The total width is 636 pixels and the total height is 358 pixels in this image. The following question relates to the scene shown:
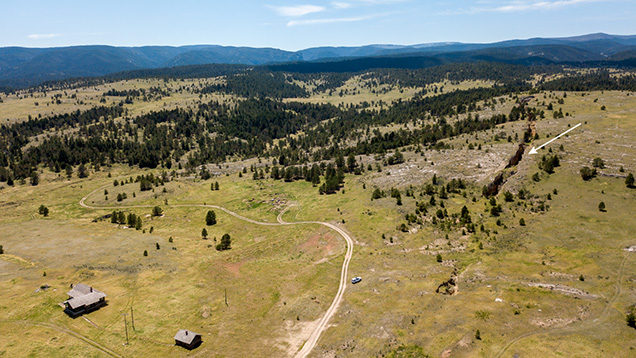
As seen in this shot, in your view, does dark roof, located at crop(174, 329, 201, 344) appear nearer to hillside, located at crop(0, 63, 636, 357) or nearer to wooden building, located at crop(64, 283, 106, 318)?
hillside, located at crop(0, 63, 636, 357)

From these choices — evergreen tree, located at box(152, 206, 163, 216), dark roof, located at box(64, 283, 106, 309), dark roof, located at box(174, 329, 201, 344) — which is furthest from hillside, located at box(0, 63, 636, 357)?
dark roof, located at box(64, 283, 106, 309)

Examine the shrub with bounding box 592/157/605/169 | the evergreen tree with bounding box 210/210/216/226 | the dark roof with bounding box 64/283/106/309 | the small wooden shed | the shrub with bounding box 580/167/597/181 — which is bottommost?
the evergreen tree with bounding box 210/210/216/226

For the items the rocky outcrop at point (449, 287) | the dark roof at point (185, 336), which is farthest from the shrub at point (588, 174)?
the dark roof at point (185, 336)

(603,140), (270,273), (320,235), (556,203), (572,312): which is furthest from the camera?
(603,140)

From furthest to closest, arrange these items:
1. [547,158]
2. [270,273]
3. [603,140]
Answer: [603,140]
[547,158]
[270,273]

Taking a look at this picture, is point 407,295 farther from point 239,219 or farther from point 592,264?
point 239,219

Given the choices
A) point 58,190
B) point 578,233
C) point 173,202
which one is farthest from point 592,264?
point 58,190

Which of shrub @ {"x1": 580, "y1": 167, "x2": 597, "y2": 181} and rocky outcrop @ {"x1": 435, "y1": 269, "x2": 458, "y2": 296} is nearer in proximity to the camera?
rocky outcrop @ {"x1": 435, "y1": 269, "x2": 458, "y2": 296}
